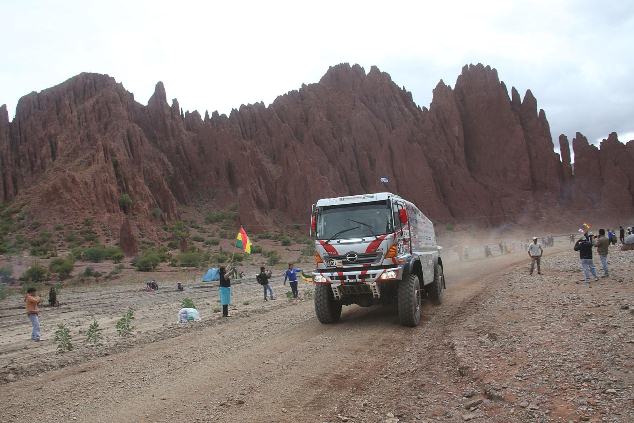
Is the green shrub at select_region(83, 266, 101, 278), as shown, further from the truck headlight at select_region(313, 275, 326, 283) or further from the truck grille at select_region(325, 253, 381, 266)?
the truck grille at select_region(325, 253, 381, 266)

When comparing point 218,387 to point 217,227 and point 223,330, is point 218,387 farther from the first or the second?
point 217,227

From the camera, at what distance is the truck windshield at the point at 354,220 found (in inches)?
445

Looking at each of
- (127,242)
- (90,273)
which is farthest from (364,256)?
(127,242)

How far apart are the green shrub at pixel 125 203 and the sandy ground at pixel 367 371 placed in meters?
50.6

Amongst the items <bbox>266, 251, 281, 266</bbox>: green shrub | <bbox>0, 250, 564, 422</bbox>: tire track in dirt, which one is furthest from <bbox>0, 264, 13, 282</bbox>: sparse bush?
<bbox>0, 250, 564, 422</bbox>: tire track in dirt

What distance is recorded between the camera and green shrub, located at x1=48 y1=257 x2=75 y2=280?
3838cm

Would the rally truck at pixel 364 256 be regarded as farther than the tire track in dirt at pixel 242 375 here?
Yes

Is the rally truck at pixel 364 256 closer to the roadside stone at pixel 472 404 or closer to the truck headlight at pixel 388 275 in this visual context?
the truck headlight at pixel 388 275

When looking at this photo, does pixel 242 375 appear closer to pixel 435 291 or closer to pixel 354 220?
pixel 354 220

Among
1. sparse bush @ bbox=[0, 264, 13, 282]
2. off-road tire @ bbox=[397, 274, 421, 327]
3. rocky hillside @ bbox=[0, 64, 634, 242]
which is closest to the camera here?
off-road tire @ bbox=[397, 274, 421, 327]

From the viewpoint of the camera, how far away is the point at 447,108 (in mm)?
92125

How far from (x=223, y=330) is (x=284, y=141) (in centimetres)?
7704

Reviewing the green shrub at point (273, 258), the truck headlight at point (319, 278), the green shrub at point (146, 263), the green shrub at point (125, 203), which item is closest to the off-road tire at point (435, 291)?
the truck headlight at point (319, 278)

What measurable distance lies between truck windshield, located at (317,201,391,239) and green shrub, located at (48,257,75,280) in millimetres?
33197
